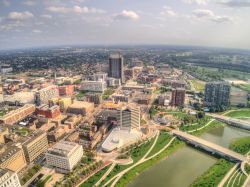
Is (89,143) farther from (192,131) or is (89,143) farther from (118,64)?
(118,64)

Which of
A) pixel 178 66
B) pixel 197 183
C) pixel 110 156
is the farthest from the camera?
pixel 178 66

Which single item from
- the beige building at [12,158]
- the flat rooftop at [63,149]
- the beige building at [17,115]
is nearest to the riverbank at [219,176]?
the flat rooftop at [63,149]

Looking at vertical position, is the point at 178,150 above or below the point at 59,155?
below

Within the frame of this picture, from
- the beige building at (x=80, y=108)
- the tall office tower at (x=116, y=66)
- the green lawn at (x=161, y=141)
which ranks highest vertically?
the tall office tower at (x=116, y=66)

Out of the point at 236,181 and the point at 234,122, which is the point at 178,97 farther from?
the point at 236,181

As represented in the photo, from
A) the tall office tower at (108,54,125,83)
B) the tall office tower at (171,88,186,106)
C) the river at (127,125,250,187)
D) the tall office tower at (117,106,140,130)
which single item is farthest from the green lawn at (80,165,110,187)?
the tall office tower at (108,54,125,83)

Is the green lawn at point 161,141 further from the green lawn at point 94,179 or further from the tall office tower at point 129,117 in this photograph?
the green lawn at point 94,179

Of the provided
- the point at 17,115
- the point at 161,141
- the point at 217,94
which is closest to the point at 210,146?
the point at 161,141

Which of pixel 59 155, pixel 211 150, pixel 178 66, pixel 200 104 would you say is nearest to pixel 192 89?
pixel 200 104
